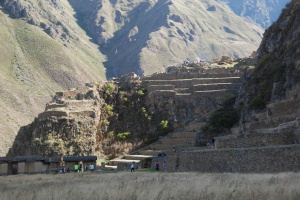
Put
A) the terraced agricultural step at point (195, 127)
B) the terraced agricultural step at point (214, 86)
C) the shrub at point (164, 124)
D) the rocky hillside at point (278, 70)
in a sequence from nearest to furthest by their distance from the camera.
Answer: the rocky hillside at point (278, 70) → the terraced agricultural step at point (195, 127) → the terraced agricultural step at point (214, 86) → the shrub at point (164, 124)

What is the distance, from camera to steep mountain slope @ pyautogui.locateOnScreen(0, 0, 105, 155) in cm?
11719

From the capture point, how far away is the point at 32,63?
143 m

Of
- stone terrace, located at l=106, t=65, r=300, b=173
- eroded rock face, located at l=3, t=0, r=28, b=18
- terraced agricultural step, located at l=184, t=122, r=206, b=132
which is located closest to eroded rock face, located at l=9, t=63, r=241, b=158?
terraced agricultural step, located at l=184, t=122, r=206, b=132

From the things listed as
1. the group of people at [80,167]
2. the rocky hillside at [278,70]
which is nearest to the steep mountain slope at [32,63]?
the group of people at [80,167]

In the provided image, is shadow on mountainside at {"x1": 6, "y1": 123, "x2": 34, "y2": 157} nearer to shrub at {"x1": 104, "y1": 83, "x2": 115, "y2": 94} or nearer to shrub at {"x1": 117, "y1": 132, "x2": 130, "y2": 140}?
shrub at {"x1": 104, "y1": 83, "x2": 115, "y2": 94}

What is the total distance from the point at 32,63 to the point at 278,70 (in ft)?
361

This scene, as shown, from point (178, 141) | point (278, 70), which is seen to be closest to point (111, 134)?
point (178, 141)

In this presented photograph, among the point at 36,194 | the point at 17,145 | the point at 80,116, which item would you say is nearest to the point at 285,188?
the point at 36,194

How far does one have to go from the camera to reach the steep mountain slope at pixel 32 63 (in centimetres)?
11719

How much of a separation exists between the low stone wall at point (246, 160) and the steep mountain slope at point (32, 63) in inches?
2759

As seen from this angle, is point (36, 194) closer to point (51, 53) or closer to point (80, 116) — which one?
point (80, 116)

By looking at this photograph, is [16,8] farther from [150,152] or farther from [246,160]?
[246,160]

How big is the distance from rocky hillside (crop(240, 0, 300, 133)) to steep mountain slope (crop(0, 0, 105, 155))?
6194 centimetres

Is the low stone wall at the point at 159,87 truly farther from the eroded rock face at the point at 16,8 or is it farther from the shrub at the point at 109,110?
the eroded rock face at the point at 16,8
